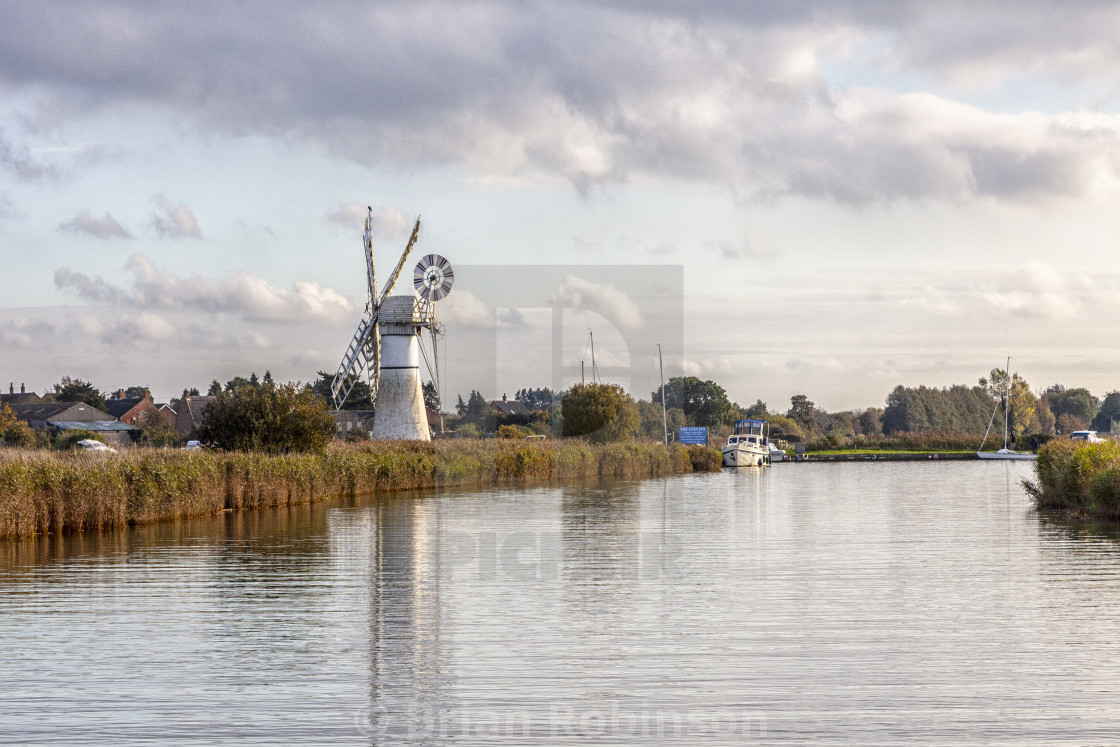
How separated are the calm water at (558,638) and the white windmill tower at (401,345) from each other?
26.5 meters

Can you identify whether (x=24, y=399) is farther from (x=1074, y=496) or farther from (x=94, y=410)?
(x=1074, y=496)

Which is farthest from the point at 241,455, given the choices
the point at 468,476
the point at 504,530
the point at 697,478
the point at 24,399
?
the point at 24,399

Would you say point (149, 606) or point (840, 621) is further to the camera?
point (149, 606)

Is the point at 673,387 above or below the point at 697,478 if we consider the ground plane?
above

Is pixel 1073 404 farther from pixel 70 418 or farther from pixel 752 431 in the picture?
pixel 70 418

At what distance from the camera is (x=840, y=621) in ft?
39.8

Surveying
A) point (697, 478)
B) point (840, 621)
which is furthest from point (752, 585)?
point (697, 478)

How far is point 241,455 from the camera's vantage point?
3022 cm

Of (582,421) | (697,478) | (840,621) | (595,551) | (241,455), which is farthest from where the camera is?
(582,421)

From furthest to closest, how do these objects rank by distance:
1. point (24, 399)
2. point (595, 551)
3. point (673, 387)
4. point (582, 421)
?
point (673, 387) → point (24, 399) → point (582, 421) → point (595, 551)

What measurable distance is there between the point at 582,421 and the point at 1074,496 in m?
35.5

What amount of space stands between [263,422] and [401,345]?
16469 millimetres

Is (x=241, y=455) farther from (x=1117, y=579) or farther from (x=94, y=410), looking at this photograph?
(x=94, y=410)

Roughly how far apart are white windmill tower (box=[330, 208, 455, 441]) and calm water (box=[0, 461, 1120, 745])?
26.5 m
